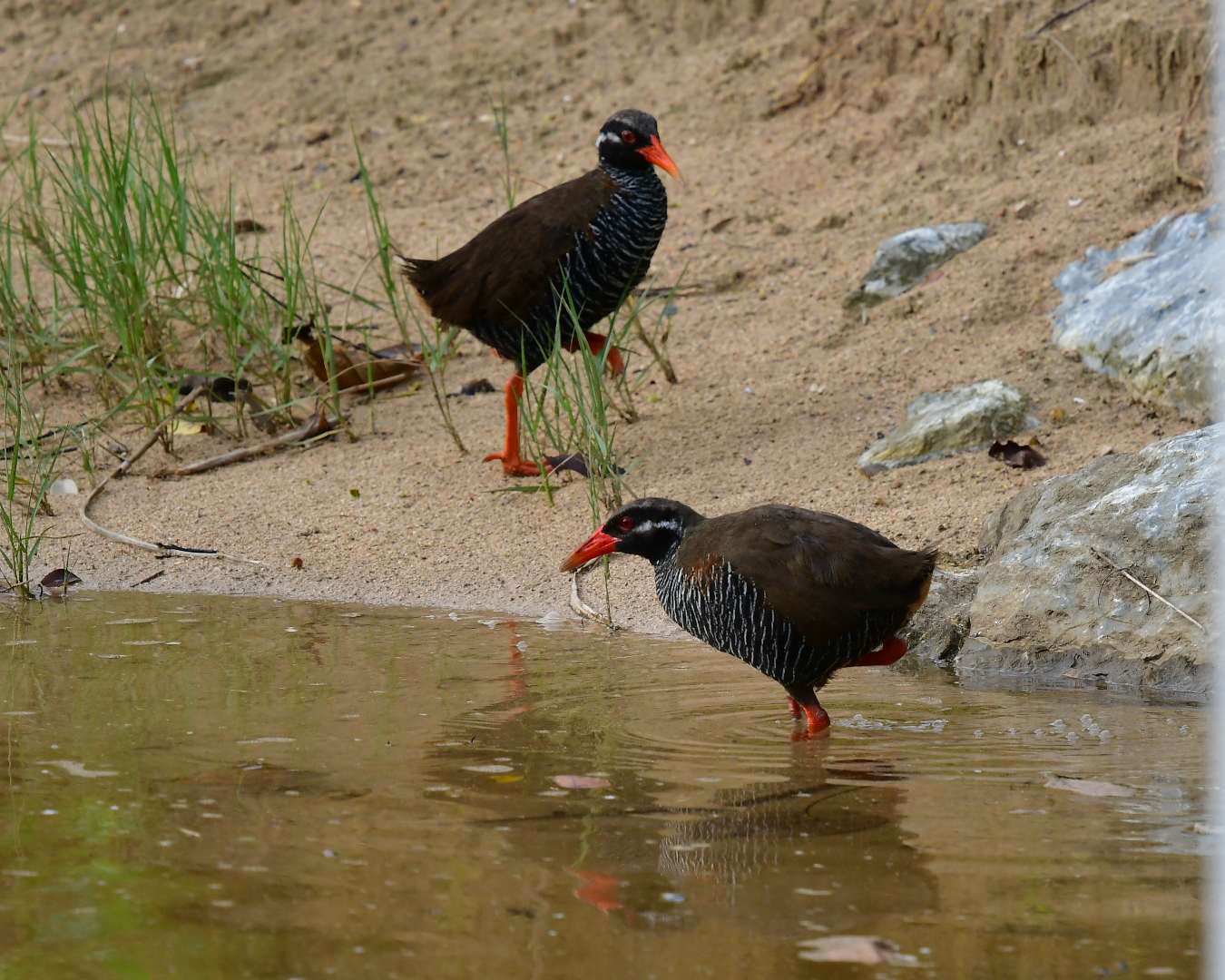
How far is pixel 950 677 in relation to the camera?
4520 mm

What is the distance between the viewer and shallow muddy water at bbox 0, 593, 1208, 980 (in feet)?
8.50

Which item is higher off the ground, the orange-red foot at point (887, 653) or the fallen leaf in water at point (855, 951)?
the orange-red foot at point (887, 653)

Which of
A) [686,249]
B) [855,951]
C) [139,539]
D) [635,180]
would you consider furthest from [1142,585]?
[686,249]

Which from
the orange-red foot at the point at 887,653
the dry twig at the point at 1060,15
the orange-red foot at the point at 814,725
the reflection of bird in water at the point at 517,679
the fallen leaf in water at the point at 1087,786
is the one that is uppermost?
the dry twig at the point at 1060,15

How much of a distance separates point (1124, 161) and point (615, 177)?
8.80 ft

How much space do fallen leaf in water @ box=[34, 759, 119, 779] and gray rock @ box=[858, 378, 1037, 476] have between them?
335 centimetres

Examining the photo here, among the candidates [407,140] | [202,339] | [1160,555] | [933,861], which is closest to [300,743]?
[933,861]

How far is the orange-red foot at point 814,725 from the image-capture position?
3.97 m

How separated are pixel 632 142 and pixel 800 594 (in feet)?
9.81

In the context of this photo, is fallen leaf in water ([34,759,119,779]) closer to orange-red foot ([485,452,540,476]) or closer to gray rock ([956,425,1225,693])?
gray rock ([956,425,1225,693])

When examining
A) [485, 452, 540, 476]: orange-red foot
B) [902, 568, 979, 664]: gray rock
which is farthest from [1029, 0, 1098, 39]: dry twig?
[902, 568, 979, 664]: gray rock

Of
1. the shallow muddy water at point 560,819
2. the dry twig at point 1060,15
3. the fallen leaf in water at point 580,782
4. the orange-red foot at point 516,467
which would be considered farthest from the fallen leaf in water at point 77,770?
the dry twig at point 1060,15

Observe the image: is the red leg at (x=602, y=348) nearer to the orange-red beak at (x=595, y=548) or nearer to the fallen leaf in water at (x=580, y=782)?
the orange-red beak at (x=595, y=548)

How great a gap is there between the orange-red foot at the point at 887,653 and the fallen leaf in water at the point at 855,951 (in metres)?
1.81
